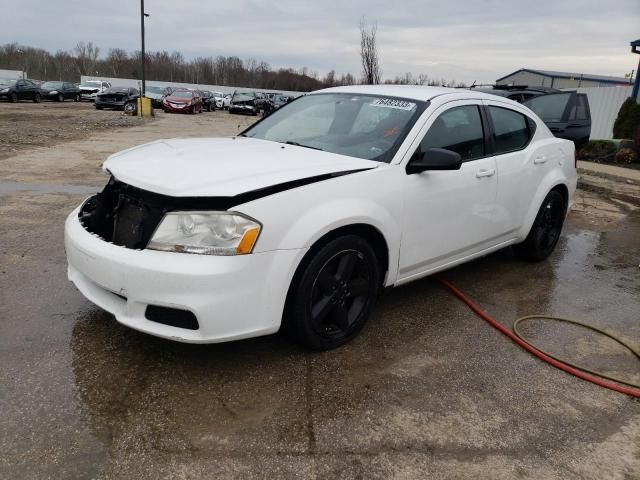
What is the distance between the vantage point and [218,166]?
9.98 ft

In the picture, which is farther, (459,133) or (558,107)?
(558,107)

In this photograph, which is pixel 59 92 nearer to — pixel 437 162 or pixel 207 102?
pixel 207 102

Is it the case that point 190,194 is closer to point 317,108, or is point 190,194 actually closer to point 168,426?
point 168,426

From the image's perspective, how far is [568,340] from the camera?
370 cm

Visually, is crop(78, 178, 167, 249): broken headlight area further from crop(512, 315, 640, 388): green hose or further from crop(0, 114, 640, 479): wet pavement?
crop(512, 315, 640, 388): green hose

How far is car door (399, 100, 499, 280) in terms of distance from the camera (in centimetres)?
357

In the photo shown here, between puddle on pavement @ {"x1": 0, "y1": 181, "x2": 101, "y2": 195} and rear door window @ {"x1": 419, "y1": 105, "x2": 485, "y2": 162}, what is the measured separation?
5469mm

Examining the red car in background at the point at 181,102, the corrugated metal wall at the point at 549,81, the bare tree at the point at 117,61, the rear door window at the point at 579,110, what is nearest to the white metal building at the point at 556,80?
the corrugated metal wall at the point at 549,81

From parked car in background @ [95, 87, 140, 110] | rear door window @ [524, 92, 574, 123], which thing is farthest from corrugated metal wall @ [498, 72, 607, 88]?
rear door window @ [524, 92, 574, 123]

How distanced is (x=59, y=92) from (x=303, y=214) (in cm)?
4086

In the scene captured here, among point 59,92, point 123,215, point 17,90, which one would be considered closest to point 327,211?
point 123,215

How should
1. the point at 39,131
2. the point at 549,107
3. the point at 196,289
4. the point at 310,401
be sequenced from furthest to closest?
1. the point at 39,131
2. the point at 549,107
3. the point at 310,401
4. the point at 196,289

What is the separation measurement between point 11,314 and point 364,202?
2.45m

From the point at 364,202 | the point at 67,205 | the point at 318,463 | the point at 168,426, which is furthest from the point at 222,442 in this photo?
the point at 67,205
